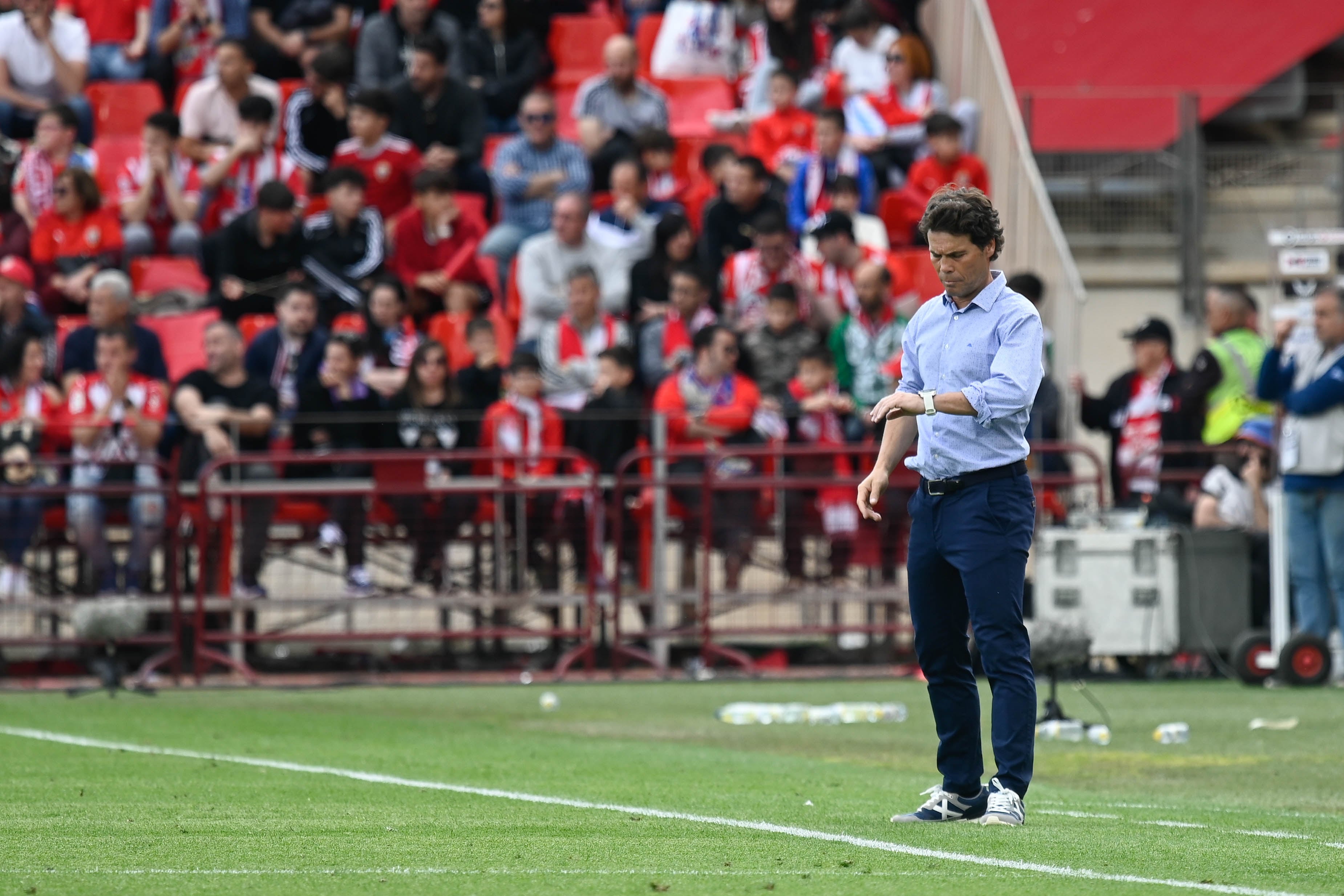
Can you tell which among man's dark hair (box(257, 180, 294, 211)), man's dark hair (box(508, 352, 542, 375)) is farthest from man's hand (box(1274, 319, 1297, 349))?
man's dark hair (box(257, 180, 294, 211))

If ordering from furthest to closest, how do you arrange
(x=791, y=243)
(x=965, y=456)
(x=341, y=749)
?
(x=791, y=243) < (x=341, y=749) < (x=965, y=456)

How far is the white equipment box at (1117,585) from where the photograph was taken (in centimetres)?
1530

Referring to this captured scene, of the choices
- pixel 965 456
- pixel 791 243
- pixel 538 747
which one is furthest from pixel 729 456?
pixel 965 456

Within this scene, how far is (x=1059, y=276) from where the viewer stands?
17.4 metres

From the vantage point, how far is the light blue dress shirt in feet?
23.7

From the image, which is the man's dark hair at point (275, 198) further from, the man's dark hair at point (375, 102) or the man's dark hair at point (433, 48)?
the man's dark hair at point (433, 48)

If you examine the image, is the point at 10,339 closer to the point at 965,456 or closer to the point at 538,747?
the point at 538,747

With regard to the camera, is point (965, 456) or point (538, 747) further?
point (538, 747)

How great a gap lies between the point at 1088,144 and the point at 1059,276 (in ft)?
13.5

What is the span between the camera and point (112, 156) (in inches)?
798

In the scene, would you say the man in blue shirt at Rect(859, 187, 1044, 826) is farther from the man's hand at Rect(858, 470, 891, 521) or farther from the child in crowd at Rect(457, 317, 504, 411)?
the child in crowd at Rect(457, 317, 504, 411)

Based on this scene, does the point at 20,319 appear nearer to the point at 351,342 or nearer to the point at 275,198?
the point at 275,198

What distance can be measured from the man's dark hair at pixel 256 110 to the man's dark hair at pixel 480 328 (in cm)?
343

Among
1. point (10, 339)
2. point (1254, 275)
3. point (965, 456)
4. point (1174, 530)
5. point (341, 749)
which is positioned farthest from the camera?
point (1254, 275)
